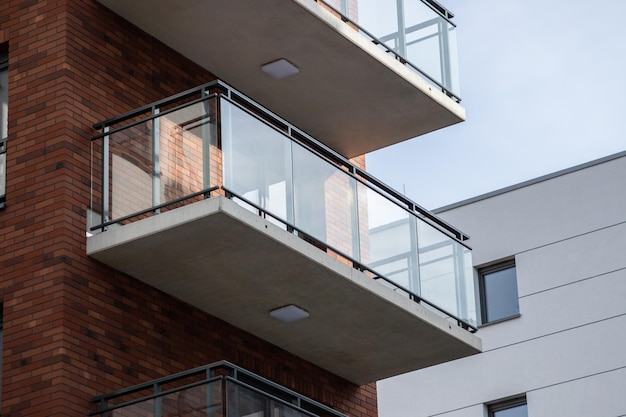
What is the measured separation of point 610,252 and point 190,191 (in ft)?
57.7

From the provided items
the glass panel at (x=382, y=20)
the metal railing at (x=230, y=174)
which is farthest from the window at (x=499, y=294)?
the metal railing at (x=230, y=174)

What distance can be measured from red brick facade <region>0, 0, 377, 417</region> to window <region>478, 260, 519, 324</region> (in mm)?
15759

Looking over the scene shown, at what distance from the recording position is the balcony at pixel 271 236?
17.2 meters

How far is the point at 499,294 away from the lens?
3491cm

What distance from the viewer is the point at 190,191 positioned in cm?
1733

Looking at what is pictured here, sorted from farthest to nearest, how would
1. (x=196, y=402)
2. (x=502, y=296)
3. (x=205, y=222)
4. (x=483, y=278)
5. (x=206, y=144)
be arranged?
(x=483, y=278), (x=502, y=296), (x=206, y=144), (x=205, y=222), (x=196, y=402)

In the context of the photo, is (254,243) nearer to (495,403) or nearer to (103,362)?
(103,362)

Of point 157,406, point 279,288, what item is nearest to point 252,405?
point 157,406

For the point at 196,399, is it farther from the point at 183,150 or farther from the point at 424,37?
the point at 424,37

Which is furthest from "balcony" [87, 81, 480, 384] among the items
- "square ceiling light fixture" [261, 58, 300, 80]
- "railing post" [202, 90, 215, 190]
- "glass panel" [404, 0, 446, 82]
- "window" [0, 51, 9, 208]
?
"glass panel" [404, 0, 446, 82]

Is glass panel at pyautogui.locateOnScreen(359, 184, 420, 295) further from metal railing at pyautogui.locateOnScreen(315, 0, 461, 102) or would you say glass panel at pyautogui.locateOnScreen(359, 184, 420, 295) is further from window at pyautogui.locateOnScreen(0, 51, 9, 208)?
window at pyautogui.locateOnScreen(0, 51, 9, 208)

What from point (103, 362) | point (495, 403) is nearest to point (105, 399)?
point (103, 362)

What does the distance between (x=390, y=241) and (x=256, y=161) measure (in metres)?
2.81

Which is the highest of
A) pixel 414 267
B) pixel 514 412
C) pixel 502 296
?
pixel 502 296
